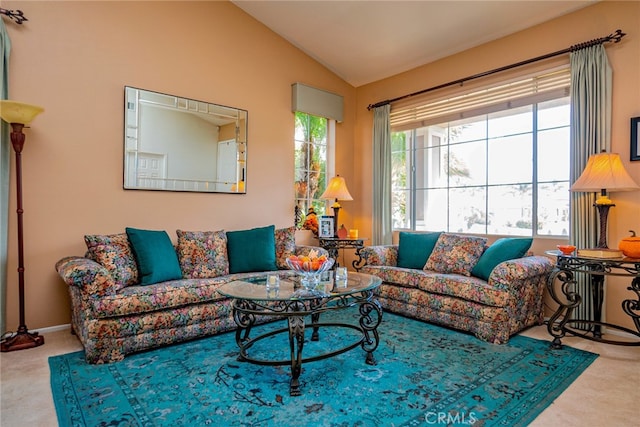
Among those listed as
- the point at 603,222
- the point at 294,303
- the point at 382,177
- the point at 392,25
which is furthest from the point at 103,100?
the point at 603,222

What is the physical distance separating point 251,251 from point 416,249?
1840 millimetres

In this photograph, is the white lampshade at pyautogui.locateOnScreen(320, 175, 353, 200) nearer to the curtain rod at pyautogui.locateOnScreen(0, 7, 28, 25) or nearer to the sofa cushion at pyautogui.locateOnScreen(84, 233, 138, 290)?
the sofa cushion at pyautogui.locateOnScreen(84, 233, 138, 290)

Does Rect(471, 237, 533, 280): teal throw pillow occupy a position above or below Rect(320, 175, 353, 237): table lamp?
below

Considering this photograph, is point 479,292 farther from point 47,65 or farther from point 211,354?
point 47,65

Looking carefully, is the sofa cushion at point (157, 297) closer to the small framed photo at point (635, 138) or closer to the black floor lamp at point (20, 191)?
the black floor lamp at point (20, 191)

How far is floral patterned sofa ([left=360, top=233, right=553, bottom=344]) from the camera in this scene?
302 centimetres

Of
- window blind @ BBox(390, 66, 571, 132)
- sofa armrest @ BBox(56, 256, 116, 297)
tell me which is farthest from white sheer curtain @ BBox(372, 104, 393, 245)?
sofa armrest @ BBox(56, 256, 116, 297)

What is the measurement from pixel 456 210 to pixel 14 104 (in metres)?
4.44

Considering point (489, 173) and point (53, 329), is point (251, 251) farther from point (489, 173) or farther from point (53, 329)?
point (489, 173)

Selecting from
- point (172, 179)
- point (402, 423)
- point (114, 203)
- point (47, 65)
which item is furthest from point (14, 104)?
point (402, 423)

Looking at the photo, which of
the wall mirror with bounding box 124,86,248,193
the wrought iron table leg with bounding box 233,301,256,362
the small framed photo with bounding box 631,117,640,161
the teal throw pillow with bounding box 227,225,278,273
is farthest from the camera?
the teal throw pillow with bounding box 227,225,278,273

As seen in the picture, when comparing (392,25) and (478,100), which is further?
(478,100)

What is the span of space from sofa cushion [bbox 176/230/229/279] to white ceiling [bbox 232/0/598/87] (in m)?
2.72

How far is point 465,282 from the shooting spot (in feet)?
10.7
